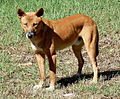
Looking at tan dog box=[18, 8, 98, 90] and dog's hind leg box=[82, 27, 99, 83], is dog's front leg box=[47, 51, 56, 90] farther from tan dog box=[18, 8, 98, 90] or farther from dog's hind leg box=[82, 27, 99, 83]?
dog's hind leg box=[82, 27, 99, 83]

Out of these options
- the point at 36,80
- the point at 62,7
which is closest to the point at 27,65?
the point at 36,80

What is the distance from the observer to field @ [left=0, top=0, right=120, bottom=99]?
7613mm

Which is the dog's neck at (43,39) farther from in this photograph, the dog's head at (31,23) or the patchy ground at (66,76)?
the patchy ground at (66,76)

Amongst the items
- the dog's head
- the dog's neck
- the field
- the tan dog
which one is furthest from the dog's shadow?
the dog's head

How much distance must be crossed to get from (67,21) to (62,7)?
17.3ft

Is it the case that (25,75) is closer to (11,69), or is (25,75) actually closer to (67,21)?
(11,69)

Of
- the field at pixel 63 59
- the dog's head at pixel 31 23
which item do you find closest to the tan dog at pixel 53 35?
the dog's head at pixel 31 23

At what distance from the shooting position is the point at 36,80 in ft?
27.4

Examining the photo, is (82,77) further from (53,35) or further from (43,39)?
(43,39)

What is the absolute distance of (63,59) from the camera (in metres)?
9.83

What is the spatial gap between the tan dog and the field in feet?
1.07

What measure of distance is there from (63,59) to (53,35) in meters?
1.96

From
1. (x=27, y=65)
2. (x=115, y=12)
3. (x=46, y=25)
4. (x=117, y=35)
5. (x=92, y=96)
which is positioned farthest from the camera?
(x=115, y=12)

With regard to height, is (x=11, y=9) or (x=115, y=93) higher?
(x=11, y=9)
